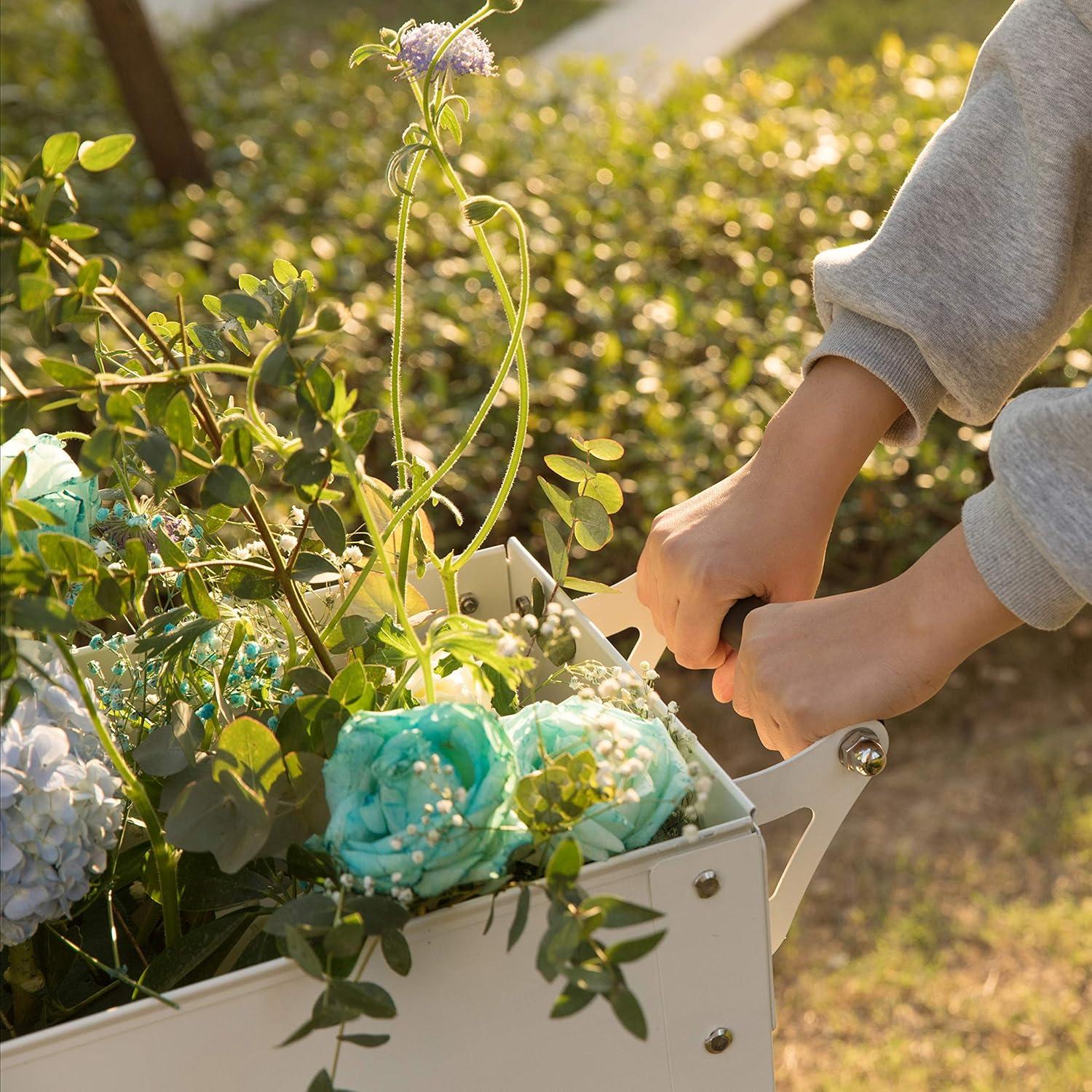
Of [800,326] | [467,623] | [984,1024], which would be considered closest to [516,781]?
[467,623]

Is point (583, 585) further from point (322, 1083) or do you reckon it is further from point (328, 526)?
point (322, 1083)

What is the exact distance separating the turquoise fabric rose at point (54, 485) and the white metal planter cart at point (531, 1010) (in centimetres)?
28

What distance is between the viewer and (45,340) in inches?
24.9

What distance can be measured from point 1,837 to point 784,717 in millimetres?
493

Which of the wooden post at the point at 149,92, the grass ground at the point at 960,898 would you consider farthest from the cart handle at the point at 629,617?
the wooden post at the point at 149,92

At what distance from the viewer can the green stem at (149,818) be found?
0.67m

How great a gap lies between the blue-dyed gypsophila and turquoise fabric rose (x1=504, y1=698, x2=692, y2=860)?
0.74ft

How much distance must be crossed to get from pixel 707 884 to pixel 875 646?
0.79ft

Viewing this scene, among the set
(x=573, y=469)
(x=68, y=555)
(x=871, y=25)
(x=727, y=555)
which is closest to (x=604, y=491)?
(x=573, y=469)

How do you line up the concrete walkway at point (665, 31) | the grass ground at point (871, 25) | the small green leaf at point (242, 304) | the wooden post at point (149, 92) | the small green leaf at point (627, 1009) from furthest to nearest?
1. the concrete walkway at point (665, 31)
2. the grass ground at point (871, 25)
3. the wooden post at point (149, 92)
4. the small green leaf at point (242, 304)
5. the small green leaf at point (627, 1009)

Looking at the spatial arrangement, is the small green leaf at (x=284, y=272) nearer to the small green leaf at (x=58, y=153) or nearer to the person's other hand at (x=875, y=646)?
the small green leaf at (x=58, y=153)

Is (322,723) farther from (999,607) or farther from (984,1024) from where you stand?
(984,1024)

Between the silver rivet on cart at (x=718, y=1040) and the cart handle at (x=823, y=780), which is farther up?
the cart handle at (x=823, y=780)

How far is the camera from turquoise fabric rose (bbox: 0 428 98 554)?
75cm
